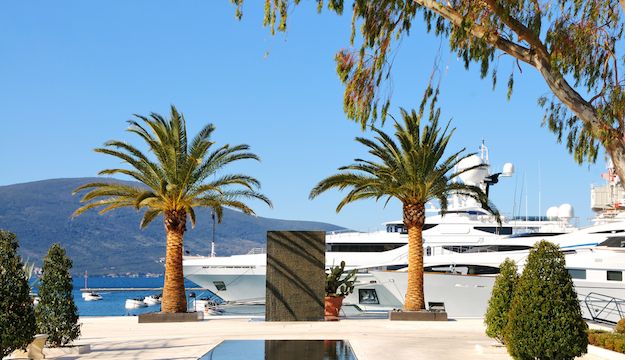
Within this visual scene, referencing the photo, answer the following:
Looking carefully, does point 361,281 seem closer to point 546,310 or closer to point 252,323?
point 252,323

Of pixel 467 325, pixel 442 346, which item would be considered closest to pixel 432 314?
pixel 467 325

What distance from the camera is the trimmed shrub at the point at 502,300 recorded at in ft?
51.5

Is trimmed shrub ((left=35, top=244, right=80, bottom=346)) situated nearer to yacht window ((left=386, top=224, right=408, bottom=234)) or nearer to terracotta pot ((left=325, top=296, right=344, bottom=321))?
terracotta pot ((left=325, top=296, right=344, bottom=321))

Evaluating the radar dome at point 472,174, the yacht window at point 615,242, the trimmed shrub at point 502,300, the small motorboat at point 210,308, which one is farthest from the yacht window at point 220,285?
the trimmed shrub at point 502,300

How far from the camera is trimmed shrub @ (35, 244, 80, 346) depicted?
1532 centimetres

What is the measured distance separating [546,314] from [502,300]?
11.2ft

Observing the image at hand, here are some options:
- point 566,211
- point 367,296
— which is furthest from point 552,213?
point 367,296

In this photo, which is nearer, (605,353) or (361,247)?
(605,353)

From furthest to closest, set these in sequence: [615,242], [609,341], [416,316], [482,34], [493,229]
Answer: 1. [493,229]
2. [615,242]
3. [416,316]
4. [482,34]
5. [609,341]

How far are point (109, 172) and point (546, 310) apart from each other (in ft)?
52.8

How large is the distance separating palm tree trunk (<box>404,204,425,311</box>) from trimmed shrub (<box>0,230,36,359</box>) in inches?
608

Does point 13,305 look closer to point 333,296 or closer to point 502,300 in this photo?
point 502,300

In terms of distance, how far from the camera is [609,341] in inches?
618

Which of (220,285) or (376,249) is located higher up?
(376,249)
